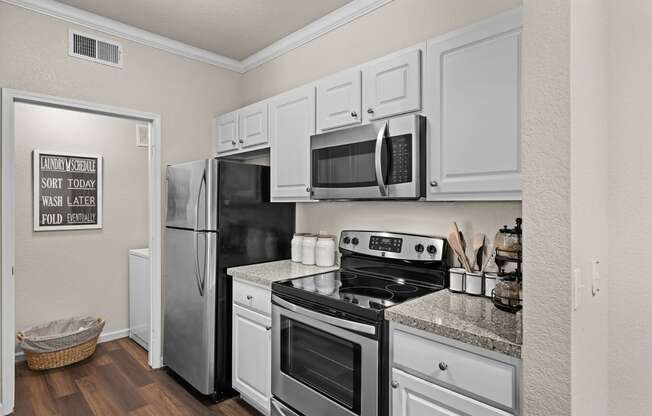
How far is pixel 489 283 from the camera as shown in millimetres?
1690

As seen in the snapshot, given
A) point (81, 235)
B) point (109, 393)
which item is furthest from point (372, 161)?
point (81, 235)

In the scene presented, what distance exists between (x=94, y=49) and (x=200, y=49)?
2.72 ft

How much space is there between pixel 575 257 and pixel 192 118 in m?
3.07

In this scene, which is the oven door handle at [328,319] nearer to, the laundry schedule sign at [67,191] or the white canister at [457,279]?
the white canister at [457,279]

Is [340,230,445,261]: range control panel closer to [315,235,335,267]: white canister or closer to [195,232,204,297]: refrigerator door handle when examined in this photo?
[315,235,335,267]: white canister

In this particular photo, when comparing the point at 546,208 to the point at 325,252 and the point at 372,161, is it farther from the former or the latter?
the point at 325,252

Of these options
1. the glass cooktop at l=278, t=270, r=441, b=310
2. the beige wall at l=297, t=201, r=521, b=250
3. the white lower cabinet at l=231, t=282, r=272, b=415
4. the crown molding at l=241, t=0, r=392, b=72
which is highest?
the crown molding at l=241, t=0, r=392, b=72

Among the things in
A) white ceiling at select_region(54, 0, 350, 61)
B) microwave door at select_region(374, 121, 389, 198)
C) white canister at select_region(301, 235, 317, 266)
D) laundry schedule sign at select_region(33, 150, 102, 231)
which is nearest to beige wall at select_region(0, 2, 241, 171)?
white ceiling at select_region(54, 0, 350, 61)

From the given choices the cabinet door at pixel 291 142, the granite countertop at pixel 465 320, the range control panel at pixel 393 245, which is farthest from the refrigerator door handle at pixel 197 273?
the granite countertop at pixel 465 320

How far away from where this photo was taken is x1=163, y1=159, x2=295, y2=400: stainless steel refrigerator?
2486mm

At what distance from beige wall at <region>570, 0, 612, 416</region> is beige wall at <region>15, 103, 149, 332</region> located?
3.92 metres

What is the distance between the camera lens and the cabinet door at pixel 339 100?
2.07m

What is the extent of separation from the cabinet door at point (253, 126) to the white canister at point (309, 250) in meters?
0.80

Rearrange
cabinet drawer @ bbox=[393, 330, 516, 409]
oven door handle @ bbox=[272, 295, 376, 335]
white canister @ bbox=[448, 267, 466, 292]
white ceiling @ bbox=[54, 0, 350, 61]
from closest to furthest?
cabinet drawer @ bbox=[393, 330, 516, 409] → oven door handle @ bbox=[272, 295, 376, 335] → white canister @ bbox=[448, 267, 466, 292] → white ceiling @ bbox=[54, 0, 350, 61]
